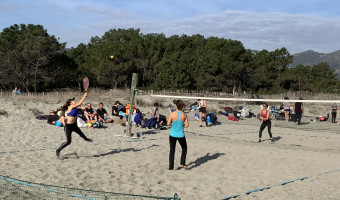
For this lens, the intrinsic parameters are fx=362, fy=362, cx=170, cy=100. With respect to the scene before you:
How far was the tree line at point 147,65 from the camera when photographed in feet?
112

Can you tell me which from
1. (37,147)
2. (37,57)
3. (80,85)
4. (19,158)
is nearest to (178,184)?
(19,158)

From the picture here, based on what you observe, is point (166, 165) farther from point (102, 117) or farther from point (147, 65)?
point (147, 65)

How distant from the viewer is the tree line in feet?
112

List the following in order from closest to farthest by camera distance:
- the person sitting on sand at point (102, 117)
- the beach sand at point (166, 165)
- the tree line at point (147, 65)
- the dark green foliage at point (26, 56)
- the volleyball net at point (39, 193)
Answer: the volleyball net at point (39, 193) → the beach sand at point (166, 165) → the person sitting on sand at point (102, 117) → the dark green foliage at point (26, 56) → the tree line at point (147, 65)

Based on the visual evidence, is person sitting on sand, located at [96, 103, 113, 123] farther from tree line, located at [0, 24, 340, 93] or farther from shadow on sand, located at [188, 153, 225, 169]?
tree line, located at [0, 24, 340, 93]

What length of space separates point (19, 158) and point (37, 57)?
28.8 m

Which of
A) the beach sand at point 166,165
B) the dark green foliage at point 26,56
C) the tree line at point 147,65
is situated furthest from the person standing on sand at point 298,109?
the dark green foliage at point 26,56

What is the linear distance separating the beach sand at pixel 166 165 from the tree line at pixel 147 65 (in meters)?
23.4

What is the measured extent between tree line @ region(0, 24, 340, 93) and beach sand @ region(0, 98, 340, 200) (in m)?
23.4

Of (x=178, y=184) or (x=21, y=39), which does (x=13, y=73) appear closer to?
(x=21, y=39)

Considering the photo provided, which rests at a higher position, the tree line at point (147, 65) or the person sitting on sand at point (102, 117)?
the tree line at point (147, 65)

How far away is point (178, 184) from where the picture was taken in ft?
20.0

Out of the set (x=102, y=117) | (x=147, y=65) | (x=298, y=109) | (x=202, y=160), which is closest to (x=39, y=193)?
(x=202, y=160)

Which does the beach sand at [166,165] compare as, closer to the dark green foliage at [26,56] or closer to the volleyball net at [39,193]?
the volleyball net at [39,193]
